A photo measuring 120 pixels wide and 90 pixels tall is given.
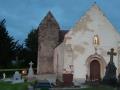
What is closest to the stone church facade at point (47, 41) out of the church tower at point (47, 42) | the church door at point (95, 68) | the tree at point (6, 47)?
the church tower at point (47, 42)

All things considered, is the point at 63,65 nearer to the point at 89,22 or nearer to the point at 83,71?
the point at 83,71

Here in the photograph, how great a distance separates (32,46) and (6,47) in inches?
601

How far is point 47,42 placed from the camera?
199 feet

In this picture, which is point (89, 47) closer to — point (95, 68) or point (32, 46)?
point (95, 68)

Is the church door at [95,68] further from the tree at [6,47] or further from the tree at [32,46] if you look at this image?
the tree at [32,46]

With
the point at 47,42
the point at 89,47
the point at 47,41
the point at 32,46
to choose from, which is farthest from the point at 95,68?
the point at 32,46

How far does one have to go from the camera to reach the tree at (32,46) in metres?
76.7

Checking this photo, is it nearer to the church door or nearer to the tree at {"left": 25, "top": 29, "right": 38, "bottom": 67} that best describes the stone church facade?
the church door

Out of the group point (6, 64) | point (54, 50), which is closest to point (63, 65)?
point (54, 50)

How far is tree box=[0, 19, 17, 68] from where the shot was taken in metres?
66.0

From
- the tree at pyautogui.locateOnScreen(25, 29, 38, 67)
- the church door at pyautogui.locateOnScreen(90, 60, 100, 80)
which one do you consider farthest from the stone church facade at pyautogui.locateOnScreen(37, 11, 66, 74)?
the tree at pyautogui.locateOnScreen(25, 29, 38, 67)

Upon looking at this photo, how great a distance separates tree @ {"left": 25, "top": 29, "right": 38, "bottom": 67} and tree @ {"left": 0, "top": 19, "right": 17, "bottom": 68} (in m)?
6.51

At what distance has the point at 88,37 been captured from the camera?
50500 mm

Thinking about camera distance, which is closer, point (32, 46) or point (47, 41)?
point (47, 41)
